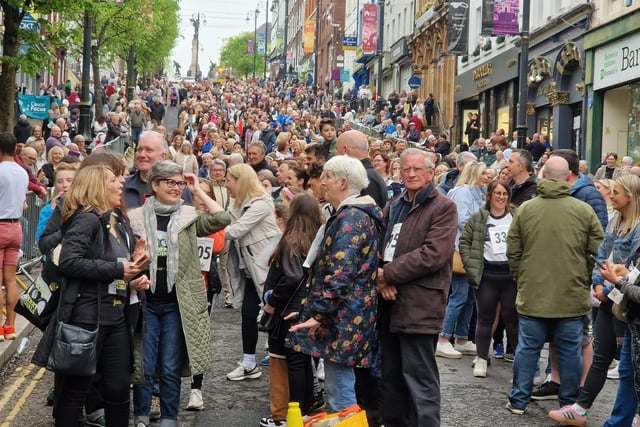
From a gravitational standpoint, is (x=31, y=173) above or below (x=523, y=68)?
below

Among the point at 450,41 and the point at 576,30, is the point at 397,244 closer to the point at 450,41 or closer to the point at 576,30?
the point at 576,30

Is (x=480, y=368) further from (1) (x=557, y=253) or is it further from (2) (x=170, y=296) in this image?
(2) (x=170, y=296)

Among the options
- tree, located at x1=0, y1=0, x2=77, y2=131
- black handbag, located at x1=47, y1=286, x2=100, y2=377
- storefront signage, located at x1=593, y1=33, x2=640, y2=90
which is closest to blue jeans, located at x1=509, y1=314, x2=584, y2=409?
black handbag, located at x1=47, y1=286, x2=100, y2=377

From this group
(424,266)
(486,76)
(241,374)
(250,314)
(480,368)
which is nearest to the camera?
(424,266)

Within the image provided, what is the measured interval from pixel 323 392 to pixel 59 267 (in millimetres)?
3213

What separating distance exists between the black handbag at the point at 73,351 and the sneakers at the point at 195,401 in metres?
1.90

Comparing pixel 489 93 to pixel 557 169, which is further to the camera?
pixel 489 93

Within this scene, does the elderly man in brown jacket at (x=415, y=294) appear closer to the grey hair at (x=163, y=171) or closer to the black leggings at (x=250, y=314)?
the grey hair at (x=163, y=171)

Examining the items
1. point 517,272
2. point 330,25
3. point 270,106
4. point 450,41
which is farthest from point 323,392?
point 330,25

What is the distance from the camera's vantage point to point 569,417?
7.62m

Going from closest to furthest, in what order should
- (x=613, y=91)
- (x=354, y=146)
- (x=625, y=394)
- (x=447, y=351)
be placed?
(x=625, y=394) < (x=354, y=146) < (x=447, y=351) < (x=613, y=91)

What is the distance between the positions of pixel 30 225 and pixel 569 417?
932 cm

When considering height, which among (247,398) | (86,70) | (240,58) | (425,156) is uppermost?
(240,58)

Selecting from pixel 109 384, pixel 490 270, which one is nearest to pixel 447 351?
pixel 490 270
